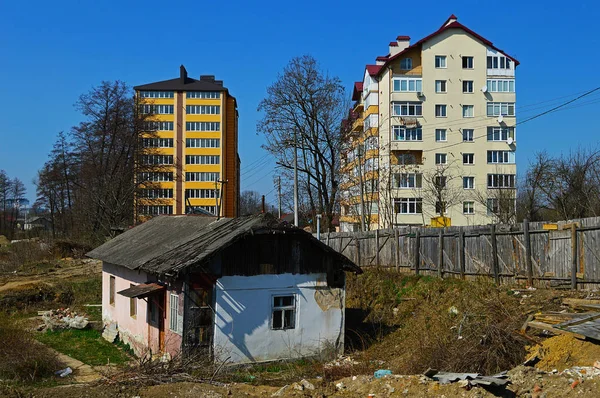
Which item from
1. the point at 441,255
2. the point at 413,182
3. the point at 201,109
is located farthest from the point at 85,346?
the point at 201,109

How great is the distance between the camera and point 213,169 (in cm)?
7419

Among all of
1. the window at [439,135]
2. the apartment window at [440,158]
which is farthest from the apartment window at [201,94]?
the apartment window at [440,158]

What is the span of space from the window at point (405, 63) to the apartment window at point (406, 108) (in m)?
3.02

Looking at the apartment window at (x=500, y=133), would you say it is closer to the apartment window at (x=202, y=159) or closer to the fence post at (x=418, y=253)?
the fence post at (x=418, y=253)

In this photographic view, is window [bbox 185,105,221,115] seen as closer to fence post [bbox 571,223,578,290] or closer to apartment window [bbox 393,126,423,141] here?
apartment window [bbox 393,126,423,141]

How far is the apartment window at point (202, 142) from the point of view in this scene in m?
73.7

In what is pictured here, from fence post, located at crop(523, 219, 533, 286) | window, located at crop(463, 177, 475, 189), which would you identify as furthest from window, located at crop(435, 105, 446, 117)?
fence post, located at crop(523, 219, 533, 286)

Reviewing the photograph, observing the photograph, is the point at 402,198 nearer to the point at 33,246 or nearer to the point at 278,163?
the point at 278,163

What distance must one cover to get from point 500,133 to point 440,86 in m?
6.40

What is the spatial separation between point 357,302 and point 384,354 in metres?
6.31

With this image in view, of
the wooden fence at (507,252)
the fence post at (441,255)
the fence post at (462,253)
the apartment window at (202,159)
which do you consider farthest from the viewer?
the apartment window at (202,159)

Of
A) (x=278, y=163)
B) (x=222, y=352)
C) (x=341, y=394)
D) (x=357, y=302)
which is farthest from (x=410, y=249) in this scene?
(x=278, y=163)

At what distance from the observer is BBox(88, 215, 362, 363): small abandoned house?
1388 centimetres

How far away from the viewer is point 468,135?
161 ft
